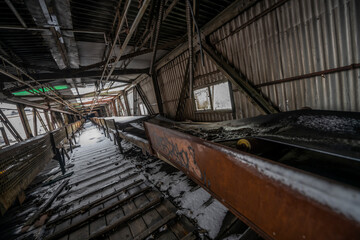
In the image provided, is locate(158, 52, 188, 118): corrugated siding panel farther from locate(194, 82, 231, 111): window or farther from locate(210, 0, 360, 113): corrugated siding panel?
locate(210, 0, 360, 113): corrugated siding panel

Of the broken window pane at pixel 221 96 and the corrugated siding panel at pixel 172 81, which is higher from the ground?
the corrugated siding panel at pixel 172 81

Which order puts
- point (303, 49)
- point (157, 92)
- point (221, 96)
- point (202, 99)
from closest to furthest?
point (303, 49) < point (221, 96) < point (202, 99) < point (157, 92)

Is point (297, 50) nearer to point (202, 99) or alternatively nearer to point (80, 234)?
point (202, 99)

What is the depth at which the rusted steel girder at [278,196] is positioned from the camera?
0.46m

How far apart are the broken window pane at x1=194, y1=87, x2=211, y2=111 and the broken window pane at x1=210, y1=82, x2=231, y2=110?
0.30 metres

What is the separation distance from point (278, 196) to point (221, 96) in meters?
5.14

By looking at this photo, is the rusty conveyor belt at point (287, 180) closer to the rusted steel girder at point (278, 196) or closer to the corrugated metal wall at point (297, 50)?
the rusted steel girder at point (278, 196)

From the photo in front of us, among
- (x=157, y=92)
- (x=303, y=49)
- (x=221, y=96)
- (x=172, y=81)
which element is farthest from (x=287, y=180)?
(x=157, y=92)

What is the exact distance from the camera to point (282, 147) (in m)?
1.62

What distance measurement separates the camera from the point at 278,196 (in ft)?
2.10

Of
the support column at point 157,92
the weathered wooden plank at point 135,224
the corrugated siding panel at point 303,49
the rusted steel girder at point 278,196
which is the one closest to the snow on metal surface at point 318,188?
the rusted steel girder at point 278,196

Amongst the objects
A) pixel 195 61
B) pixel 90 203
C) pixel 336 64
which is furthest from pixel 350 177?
pixel 195 61

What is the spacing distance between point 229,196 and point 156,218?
6.74ft

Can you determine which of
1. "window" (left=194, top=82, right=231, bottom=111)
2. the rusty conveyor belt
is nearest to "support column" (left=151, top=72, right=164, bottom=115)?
"window" (left=194, top=82, right=231, bottom=111)
